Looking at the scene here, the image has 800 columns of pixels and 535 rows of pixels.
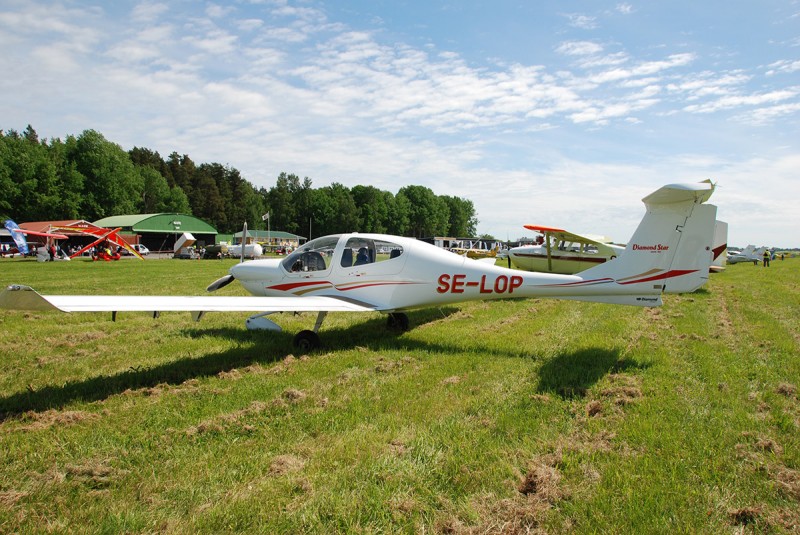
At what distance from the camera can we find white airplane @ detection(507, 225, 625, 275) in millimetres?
16453

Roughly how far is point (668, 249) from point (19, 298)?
25.7 feet

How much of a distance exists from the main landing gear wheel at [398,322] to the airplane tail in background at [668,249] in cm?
375

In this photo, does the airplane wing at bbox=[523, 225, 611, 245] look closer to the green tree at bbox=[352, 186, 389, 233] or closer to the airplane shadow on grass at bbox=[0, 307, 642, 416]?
the airplane shadow on grass at bbox=[0, 307, 642, 416]

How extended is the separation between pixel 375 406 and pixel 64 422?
292cm

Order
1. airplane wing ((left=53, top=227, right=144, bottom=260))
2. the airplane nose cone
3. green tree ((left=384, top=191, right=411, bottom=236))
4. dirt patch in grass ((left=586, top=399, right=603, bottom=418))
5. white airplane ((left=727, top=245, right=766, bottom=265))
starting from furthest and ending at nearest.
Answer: green tree ((left=384, top=191, right=411, bottom=236)), white airplane ((left=727, top=245, right=766, bottom=265)), airplane wing ((left=53, top=227, right=144, bottom=260)), the airplane nose cone, dirt patch in grass ((left=586, top=399, right=603, bottom=418))

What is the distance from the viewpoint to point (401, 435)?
3879 millimetres

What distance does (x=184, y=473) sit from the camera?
3.26 metres

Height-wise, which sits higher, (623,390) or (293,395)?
(623,390)

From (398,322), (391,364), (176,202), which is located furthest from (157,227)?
(391,364)

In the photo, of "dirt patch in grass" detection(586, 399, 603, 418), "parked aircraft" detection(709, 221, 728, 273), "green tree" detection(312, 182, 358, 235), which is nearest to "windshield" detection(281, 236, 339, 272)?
"dirt patch in grass" detection(586, 399, 603, 418)

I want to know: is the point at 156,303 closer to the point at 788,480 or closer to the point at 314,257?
the point at 314,257

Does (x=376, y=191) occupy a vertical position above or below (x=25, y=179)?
above

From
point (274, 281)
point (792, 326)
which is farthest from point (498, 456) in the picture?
point (792, 326)

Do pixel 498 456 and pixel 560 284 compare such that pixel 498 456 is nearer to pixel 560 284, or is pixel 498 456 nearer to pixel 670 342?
pixel 560 284
